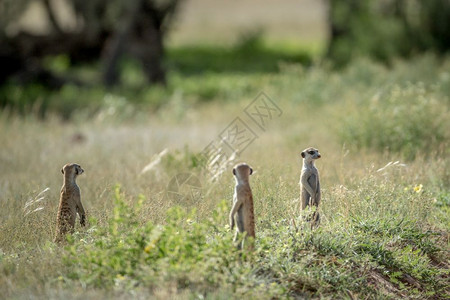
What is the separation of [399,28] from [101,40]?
9682 mm

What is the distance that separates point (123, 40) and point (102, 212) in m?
13.5

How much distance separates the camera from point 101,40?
21578 mm

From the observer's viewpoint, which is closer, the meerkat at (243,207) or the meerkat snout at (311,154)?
the meerkat at (243,207)

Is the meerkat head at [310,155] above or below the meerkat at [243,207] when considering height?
above

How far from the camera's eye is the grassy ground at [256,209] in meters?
5.88

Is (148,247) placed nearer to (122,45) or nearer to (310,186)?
(310,186)

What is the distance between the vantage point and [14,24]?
64.7 ft

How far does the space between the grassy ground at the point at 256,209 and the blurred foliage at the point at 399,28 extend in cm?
732

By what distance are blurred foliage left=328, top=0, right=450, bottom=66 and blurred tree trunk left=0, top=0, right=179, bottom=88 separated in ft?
21.7

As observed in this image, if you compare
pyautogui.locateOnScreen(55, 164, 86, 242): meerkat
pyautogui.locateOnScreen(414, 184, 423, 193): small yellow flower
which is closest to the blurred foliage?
pyautogui.locateOnScreen(414, 184, 423, 193): small yellow flower

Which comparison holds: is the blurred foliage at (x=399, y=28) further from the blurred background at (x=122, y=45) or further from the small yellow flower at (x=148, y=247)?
the small yellow flower at (x=148, y=247)

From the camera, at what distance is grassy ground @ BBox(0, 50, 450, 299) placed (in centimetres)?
588

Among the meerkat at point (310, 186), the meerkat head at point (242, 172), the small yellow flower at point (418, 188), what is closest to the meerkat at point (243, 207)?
the meerkat head at point (242, 172)

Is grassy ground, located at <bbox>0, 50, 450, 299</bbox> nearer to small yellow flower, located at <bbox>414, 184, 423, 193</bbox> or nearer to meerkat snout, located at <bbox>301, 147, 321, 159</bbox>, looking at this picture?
small yellow flower, located at <bbox>414, 184, 423, 193</bbox>
